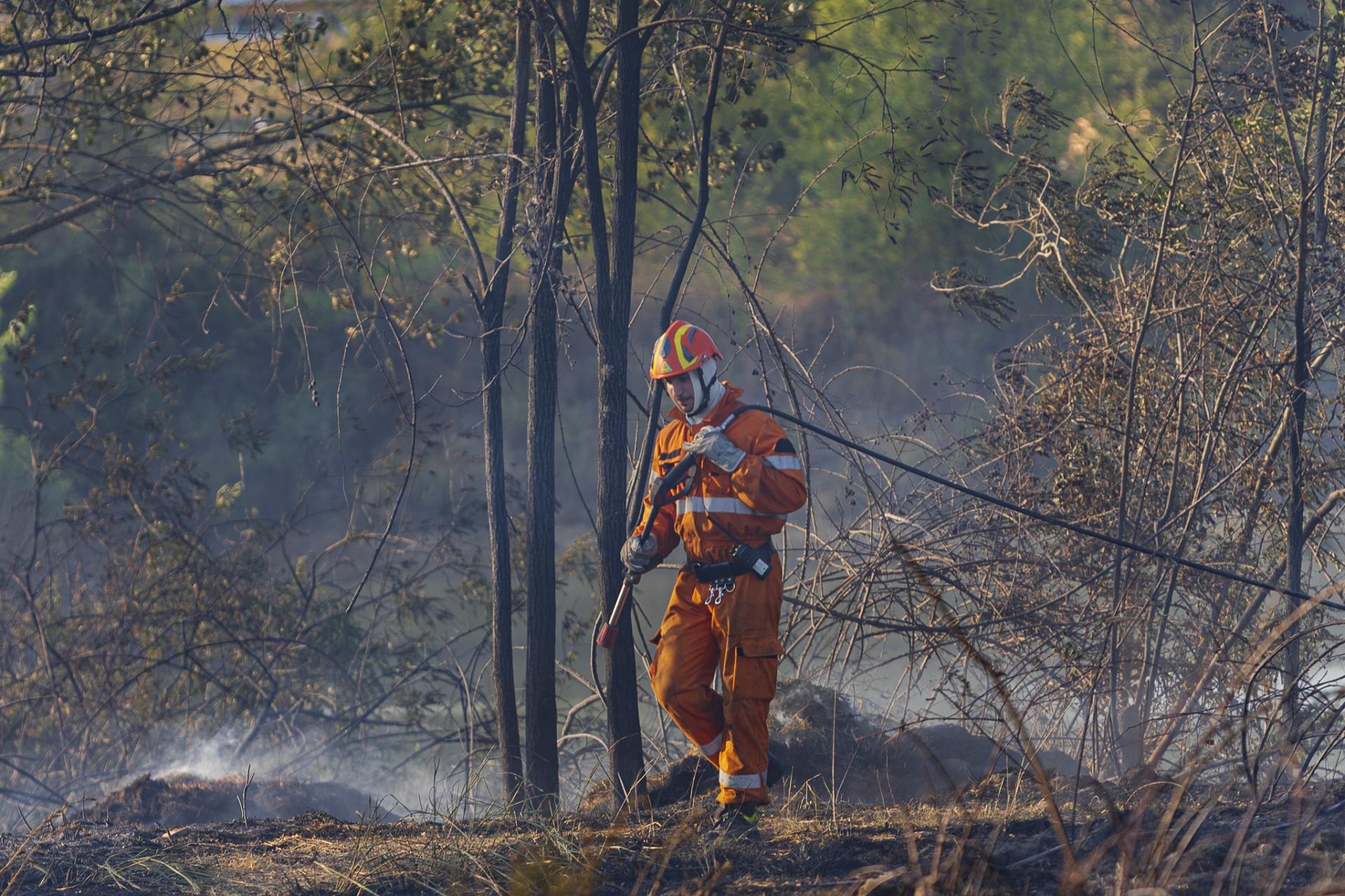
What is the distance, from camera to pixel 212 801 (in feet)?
27.2

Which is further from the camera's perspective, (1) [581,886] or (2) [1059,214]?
(2) [1059,214]

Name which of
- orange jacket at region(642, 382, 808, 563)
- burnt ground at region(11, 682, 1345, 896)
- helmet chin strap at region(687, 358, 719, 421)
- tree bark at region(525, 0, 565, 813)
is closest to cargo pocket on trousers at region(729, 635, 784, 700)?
orange jacket at region(642, 382, 808, 563)

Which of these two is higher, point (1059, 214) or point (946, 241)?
point (946, 241)

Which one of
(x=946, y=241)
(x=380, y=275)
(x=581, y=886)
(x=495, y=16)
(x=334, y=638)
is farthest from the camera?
(x=946, y=241)

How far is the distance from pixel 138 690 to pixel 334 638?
1.87m

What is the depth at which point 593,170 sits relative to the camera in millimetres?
5934

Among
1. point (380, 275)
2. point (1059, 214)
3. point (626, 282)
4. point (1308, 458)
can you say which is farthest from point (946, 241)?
point (626, 282)

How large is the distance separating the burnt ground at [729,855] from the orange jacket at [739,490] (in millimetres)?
1024

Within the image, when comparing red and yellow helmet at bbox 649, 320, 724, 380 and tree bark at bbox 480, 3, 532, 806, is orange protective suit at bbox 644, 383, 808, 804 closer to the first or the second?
red and yellow helmet at bbox 649, 320, 724, 380

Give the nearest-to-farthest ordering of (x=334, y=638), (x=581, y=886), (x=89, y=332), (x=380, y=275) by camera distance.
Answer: (x=581, y=886)
(x=334, y=638)
(x=380, y=275)
(x=89, y=332)

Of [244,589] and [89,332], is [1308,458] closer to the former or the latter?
[244,589]

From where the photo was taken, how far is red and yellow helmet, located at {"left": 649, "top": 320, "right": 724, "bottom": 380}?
4.78m

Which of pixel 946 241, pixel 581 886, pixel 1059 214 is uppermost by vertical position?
pixel 946 241

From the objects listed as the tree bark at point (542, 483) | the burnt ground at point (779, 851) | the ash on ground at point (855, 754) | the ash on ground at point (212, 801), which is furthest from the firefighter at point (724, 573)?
the ash on ground at point (212, 801)
